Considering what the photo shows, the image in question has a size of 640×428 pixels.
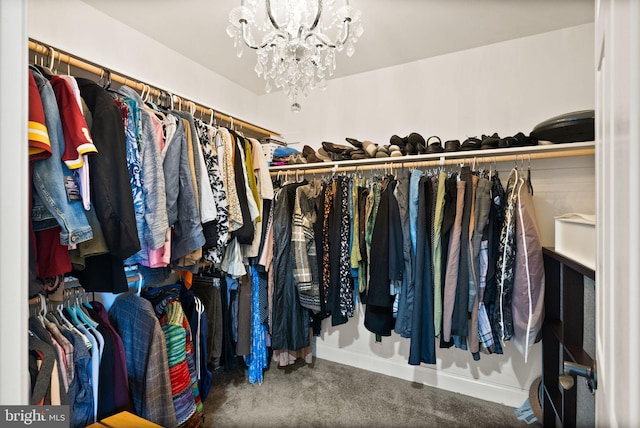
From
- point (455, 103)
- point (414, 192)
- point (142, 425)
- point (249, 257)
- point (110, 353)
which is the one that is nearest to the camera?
point (142, 425)

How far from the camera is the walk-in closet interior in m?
1.10

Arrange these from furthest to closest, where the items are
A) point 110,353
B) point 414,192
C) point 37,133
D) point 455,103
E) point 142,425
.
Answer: point 455,103
point 414,192
point 110,353
point 142,425
point 37,133

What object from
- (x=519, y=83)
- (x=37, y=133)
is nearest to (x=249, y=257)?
(x=37, y=133)

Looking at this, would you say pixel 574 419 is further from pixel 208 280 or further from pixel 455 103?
pixel 208 280

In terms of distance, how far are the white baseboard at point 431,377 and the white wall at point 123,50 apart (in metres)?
2.22

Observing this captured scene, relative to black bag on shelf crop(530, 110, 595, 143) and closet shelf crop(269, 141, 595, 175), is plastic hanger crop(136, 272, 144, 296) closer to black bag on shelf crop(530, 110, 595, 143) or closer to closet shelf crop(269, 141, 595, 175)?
closet shelf crop(269, 141, 595, 175)

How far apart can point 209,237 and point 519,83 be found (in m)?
2.24

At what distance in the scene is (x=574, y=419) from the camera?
3.92 ft

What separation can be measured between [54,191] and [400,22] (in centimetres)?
200

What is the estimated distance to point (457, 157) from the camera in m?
1.85

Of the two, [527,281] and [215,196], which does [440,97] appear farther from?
[215,196]

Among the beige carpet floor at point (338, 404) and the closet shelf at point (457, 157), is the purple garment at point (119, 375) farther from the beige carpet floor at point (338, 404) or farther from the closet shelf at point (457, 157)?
the closet shelf at point (457, 157)

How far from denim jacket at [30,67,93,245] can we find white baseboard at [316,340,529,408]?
209 cm

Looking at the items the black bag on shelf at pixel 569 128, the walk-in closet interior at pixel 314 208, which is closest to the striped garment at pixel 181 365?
the walk-in closet interior at pixel 314 208
